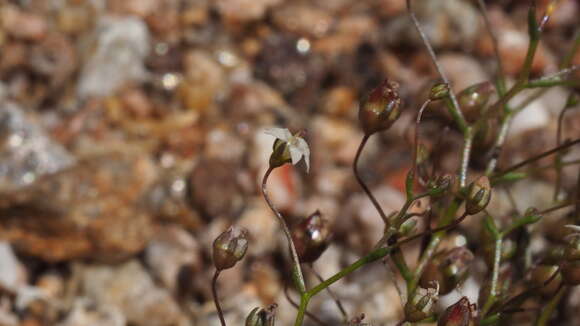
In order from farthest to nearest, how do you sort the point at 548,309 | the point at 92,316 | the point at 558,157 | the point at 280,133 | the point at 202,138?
the point at 202,138 → the point at 92,316 → the point at 558,157 → the point at 548,309 → the point at 280,133

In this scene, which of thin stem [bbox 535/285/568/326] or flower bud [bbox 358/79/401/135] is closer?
flower bud [bbox 358/79/401/135]

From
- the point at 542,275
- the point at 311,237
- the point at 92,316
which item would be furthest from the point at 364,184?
the point at 92,316

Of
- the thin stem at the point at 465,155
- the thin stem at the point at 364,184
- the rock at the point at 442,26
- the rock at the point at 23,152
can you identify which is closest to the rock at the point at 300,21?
the rock at the point at 442,26

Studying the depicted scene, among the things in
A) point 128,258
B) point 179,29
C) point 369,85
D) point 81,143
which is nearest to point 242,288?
point 128,258

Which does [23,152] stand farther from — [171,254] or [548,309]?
[548,309]

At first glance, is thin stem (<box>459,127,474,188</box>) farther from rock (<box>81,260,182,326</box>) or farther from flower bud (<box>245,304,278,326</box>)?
rock (<box>81,260,182,326</box>)

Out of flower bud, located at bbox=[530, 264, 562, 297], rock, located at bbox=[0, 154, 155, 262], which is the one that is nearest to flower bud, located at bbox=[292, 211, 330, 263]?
flower bud, located at bbox=[530, 264, 562, 297]
